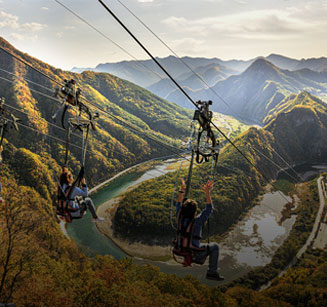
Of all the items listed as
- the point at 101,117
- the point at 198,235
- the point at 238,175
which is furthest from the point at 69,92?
the point at 101,117

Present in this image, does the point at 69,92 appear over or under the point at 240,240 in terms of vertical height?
over

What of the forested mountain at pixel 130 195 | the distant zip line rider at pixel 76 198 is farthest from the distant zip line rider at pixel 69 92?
the forested mountain at pixel 130 195

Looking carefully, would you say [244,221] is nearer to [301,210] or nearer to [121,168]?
[301,210]

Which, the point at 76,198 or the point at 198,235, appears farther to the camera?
the point at 76,198

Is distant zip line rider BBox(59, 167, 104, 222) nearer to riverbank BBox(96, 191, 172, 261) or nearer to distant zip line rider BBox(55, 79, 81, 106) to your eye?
distant zip line rider BBox(55, 79, 81, 106)

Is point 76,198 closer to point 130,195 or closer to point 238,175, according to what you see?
point 130,195

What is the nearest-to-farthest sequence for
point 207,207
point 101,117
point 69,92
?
point 207,207 < point 69,92 < point 101,117

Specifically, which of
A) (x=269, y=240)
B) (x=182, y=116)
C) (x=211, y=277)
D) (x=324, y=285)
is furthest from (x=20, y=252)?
(x=182, y=116)
